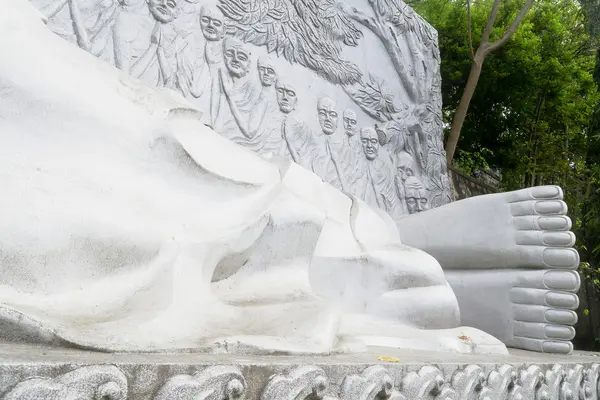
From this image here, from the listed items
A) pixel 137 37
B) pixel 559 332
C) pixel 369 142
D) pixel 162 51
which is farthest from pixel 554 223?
pixel 137 37

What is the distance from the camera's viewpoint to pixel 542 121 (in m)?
9.62

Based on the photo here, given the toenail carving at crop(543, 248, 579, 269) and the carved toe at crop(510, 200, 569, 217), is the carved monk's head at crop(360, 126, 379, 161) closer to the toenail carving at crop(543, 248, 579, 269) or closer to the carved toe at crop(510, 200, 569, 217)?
the carved toe at crop(510, 200, 569, 217)

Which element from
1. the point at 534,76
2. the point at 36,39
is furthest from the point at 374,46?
the point at 534,76

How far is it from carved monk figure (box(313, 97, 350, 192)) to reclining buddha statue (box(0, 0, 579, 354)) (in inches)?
46.7

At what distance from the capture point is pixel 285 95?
361 centimetres

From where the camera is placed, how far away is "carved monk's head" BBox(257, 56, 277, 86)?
137 inches

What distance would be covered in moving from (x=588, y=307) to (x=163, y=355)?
7110 millimetres

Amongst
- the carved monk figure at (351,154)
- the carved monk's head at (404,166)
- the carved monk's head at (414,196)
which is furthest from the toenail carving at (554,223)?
the carved monk's head at (404,166)

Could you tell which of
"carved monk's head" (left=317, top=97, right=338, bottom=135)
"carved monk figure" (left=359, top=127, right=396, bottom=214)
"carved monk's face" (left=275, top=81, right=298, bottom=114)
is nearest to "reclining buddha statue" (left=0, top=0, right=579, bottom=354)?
"carved monk's face" (left=275, top=81, right=298, bottom=114)

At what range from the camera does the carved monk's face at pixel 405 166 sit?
4629mm

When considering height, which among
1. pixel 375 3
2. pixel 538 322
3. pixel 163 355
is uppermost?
pixel 375 3

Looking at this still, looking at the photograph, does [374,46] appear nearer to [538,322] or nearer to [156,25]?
[156,25]

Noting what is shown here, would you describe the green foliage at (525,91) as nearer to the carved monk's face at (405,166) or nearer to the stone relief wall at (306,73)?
the stone relief wall at (306,73)

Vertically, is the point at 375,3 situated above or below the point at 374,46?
above
